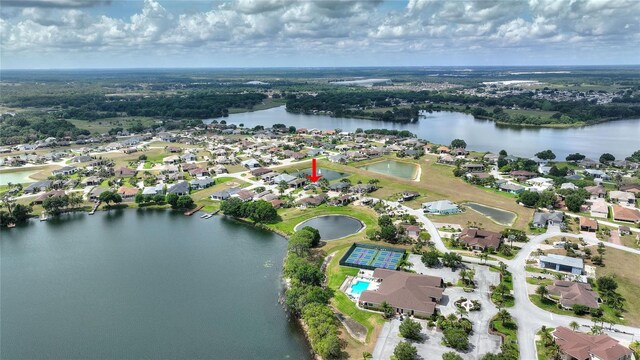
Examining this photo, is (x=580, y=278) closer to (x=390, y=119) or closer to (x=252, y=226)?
(x=252, y=226)

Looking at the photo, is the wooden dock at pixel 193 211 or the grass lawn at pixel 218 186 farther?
the grass lawn at pixel 218 186

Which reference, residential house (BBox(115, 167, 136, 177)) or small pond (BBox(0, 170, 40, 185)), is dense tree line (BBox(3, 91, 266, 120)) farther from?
residential house (BBox(115, 167, 136, 177))

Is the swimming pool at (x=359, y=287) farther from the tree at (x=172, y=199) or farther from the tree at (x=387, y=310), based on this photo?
the tree at (x=172, y=199)

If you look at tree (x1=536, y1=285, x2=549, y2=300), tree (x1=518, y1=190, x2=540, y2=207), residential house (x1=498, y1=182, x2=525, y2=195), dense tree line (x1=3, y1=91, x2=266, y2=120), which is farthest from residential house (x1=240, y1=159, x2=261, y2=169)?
dense tree line (x1=3, y1=91, x2=266, y2=120)

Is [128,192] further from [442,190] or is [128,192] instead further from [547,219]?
[547,219]

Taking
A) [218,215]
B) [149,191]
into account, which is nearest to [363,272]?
[218,215]

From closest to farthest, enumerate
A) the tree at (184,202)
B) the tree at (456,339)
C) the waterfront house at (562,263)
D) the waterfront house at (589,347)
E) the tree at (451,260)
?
the waterfront house at (589,347) < the tree at (456,339) < the waterfront house at (562,263) < the tree at (451,260) < the tree at (184,202)

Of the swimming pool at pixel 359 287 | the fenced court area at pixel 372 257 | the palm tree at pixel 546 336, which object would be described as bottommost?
the swimming pool at pixel 359 287

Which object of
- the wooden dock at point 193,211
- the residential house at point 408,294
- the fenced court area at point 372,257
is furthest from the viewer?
the wooden dock at point 193,211

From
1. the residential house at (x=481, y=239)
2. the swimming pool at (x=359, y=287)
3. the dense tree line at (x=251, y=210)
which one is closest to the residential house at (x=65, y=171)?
the dense tree line at (x=251, y=210)
